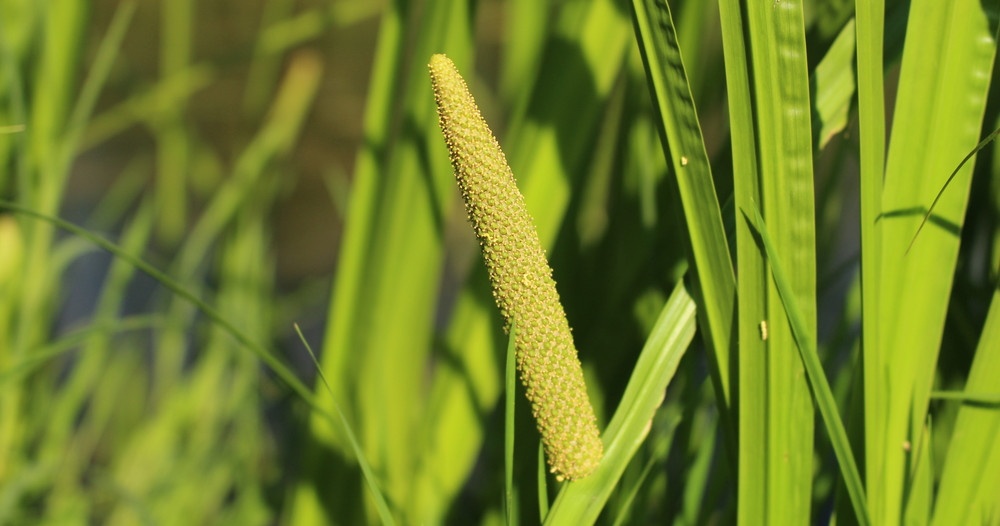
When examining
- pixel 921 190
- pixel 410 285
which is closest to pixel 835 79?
pixel 921 190

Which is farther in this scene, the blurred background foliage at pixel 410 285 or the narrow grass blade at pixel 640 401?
the blurred background foliage at pixel 410 285

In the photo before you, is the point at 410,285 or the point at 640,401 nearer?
the point at 640,401

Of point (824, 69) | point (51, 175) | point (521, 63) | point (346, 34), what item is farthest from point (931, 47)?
point (346, 34)

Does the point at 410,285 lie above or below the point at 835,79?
below

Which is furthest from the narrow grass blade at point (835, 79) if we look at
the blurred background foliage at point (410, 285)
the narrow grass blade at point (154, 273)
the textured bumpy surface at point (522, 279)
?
the narrow grass blade at point (154, 273)

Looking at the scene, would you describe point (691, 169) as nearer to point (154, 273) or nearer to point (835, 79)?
point (835, 79)

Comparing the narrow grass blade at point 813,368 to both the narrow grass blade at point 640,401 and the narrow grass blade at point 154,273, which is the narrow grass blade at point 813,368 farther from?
the narrow grass blade at point 154,273
